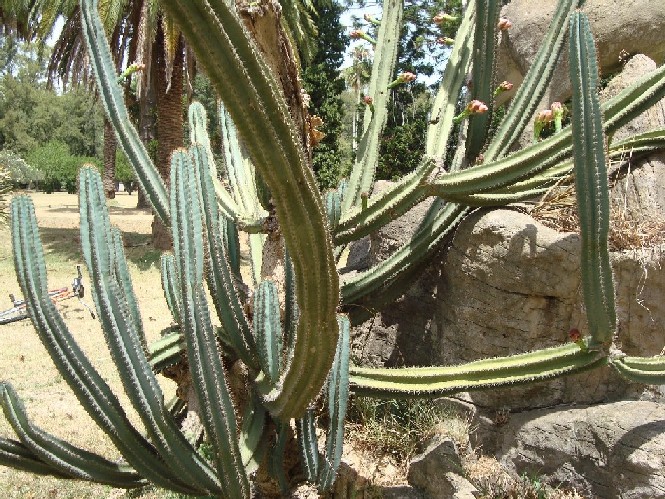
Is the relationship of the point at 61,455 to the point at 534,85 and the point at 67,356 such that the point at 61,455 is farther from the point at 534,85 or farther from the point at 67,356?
the point at 534,85

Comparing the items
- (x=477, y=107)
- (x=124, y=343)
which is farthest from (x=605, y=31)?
(x=124, y=343)

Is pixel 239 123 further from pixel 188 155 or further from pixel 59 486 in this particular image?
pixel 59 486

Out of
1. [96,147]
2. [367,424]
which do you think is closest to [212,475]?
[367,424]

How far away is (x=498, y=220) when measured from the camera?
3879mm

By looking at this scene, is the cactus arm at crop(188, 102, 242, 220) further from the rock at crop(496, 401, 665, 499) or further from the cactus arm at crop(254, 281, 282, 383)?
the rock at crop(496, 401, 665, 499)

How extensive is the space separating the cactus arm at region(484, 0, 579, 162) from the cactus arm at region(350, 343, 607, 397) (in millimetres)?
1391

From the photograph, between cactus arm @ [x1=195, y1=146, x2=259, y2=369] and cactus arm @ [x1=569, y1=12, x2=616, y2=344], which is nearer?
cactus arm @ [x1=569, y1=12, x2=616, y2=344]

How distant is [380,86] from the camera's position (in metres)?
4.45

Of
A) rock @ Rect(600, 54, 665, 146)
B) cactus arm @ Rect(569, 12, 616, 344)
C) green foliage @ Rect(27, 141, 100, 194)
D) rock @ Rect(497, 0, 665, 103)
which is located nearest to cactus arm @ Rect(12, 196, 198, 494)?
cactus arm @ Rect(569, 12, 616, 344)

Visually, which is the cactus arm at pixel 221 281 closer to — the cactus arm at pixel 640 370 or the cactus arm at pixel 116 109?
the cactus arm at pixel 116 109

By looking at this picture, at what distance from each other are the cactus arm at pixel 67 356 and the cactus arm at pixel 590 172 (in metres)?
1.97

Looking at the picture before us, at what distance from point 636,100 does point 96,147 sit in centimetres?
4822

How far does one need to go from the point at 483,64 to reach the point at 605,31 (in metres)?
1.82

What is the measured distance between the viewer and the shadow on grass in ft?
41.6
